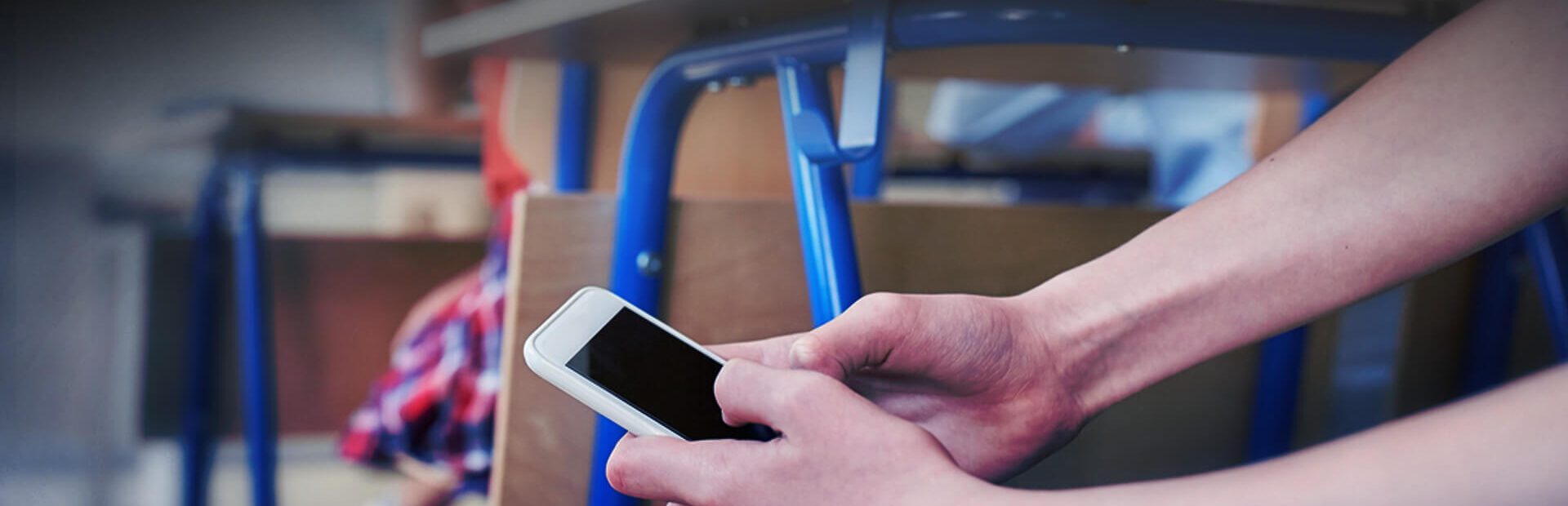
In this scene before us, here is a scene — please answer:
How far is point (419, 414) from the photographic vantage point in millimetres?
869

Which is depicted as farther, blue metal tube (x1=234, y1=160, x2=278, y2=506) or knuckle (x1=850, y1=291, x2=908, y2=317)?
blue metal tube (x1=234, y1=160, x2=278, y2=506)

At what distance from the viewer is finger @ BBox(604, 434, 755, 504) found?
367 millimetres

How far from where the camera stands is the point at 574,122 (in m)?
0.84

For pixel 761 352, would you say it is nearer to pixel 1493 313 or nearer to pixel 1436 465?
pixel 1436 465

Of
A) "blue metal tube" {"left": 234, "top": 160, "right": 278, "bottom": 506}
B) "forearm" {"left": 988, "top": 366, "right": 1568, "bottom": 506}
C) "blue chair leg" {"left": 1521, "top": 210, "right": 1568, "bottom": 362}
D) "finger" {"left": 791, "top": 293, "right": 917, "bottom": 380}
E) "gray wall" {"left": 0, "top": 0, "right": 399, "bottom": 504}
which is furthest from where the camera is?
"blue metal tube" {"left": 234, "top": 160, "right": 278, "bottom": 506}

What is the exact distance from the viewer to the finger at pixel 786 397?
353 millimetres

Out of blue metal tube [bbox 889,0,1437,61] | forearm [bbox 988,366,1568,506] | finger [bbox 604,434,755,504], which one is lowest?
finger [bbox 604,434,755,504]

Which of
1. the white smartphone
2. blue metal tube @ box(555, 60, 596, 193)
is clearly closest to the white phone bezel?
the white smartphone

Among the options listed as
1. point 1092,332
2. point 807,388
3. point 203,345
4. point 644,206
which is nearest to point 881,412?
point 807,388

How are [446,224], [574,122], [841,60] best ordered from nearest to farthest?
[841,60] < [574,122] < [446,224]

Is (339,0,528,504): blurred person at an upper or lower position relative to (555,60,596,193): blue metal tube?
lower

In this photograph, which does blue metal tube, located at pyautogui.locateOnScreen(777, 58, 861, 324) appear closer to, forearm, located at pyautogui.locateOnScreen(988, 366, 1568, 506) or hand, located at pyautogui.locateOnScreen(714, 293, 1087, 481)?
hand, located at pyautogui.locateOnScreen(714, 293, 1087, 481)

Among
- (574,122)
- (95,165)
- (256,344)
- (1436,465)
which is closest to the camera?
(1436,465)

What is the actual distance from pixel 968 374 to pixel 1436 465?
Result: 0.59 ft
